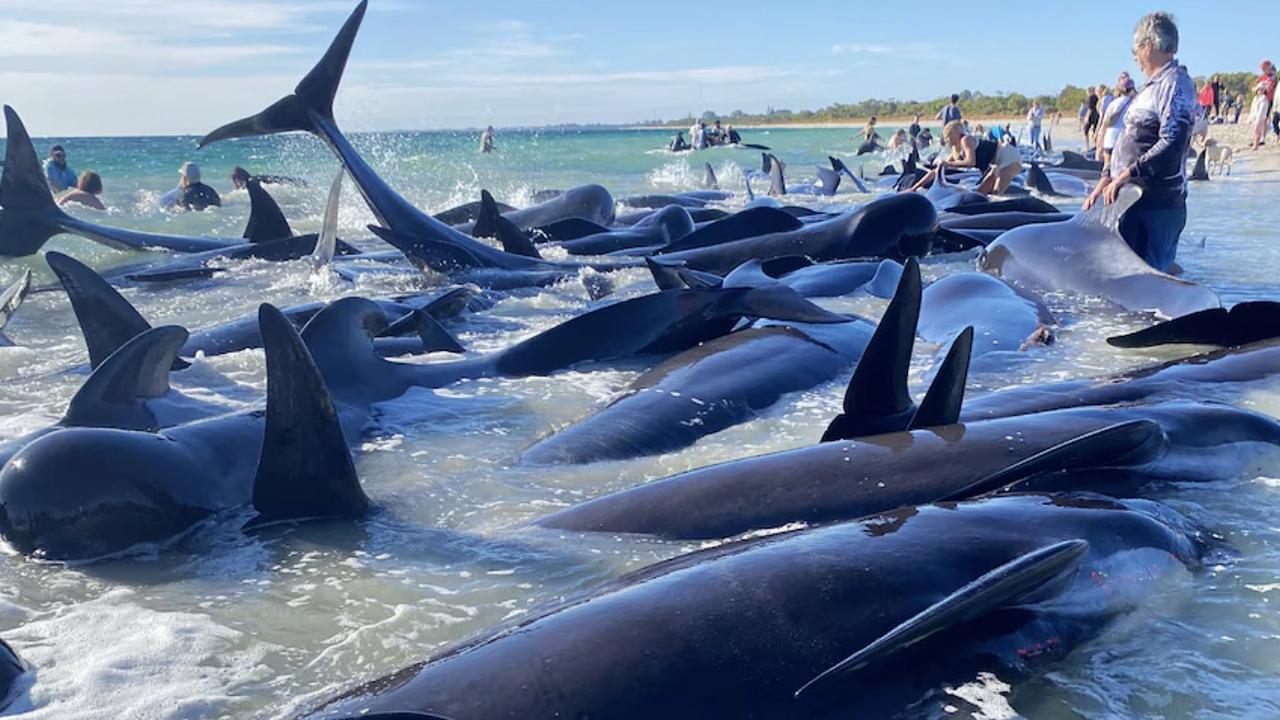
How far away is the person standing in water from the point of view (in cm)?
749

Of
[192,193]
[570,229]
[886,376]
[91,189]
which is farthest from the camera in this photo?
[91,189]

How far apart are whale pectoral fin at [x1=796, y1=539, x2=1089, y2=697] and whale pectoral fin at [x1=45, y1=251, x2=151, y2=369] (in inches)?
198

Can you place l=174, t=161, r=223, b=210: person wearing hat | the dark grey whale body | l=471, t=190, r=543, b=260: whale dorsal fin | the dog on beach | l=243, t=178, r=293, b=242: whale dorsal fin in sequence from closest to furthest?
the dark grey whale body, l=471, t=190, r=543, b=260: whale dorsal fin, l=243, t=178, r=293, b=242: whale dorsal fin, l=174, t=161, r=223, b=210: person wearing hat, the dog on beach

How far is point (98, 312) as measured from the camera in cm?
624

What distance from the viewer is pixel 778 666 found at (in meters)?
2.41

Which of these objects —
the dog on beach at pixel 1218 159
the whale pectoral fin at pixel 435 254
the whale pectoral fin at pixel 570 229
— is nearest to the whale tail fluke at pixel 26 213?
the whale pectoral fin at pixel 435 254

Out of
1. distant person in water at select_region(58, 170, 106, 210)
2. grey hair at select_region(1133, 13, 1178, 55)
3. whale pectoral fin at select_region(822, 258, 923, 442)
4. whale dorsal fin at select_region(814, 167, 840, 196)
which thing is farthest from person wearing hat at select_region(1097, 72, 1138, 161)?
distant person in water at select_region(58, 170, 106, 210)

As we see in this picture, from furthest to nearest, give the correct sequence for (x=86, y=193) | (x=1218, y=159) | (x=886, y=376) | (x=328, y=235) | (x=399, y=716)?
(x=1218, y=159) → (x=86, y=193) → (x=328, y=235) → (x=886, y=376) → (x=399, y=716)

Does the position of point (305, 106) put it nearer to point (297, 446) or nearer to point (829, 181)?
point (297, 446)

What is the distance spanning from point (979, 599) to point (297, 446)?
2535mm

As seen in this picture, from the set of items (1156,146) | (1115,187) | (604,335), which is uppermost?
(1156,146)

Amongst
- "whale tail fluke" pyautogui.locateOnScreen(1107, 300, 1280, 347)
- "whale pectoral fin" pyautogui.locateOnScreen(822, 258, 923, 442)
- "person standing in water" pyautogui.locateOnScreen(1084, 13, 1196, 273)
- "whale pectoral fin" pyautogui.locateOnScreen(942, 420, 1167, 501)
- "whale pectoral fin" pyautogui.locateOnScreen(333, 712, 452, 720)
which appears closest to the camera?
"whale pectoral fin" pyautogui.locateOnScreen(333, 712, 452, 720)

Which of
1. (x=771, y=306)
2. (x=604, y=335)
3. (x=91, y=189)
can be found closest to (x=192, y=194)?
(x=91, y=189)

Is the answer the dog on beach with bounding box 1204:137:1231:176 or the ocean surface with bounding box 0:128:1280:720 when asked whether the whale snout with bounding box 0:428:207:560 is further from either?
the dog on beach with bounding box 1204:137:1231:176
